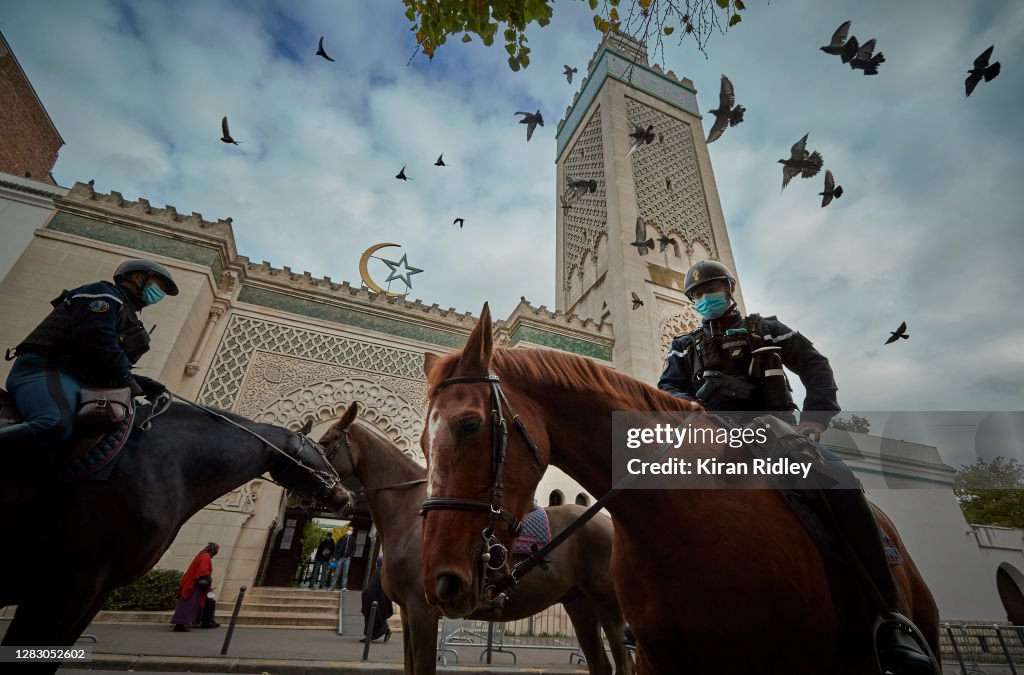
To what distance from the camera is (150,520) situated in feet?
6.86

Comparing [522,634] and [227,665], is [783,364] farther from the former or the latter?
[522,634]

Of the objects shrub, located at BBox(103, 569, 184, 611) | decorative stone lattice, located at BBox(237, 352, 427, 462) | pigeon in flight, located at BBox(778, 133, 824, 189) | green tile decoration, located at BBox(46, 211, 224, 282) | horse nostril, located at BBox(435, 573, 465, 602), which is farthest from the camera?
decorative stone lattice, located at BBox(237, 352, 427, 462)

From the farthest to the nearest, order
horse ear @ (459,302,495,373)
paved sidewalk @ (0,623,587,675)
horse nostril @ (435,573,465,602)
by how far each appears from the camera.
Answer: paved sidewalk @ (0,623,587,675) < horse ear @ (459,302,495,373) < horse nostril @ (435,573,465,602)

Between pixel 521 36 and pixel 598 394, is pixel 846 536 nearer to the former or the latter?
pixel 598 394

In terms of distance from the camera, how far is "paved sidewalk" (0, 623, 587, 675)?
4.04 metres

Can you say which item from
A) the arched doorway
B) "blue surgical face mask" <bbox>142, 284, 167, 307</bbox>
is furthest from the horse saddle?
the arched doorway

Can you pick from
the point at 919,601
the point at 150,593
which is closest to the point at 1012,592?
the point at 919,601

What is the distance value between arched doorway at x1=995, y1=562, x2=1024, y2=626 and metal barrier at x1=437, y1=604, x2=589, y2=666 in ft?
45.8

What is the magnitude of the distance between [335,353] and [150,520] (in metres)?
7.85

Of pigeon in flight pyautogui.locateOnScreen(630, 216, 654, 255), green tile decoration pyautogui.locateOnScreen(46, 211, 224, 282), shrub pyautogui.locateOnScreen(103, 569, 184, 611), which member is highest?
pigeon in flight pyautogui.locateOnScreen(630, 216, 654, 255)

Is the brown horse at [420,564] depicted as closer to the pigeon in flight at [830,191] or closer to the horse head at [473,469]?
the horse head at [473,469]

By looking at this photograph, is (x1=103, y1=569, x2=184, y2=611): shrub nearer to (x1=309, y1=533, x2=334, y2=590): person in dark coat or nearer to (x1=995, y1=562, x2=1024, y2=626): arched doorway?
(x1=309, y1=533, x2=334, y2=590): person in dark coat

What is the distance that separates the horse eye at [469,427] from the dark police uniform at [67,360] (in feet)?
6.71

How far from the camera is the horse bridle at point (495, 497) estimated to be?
1109mm
